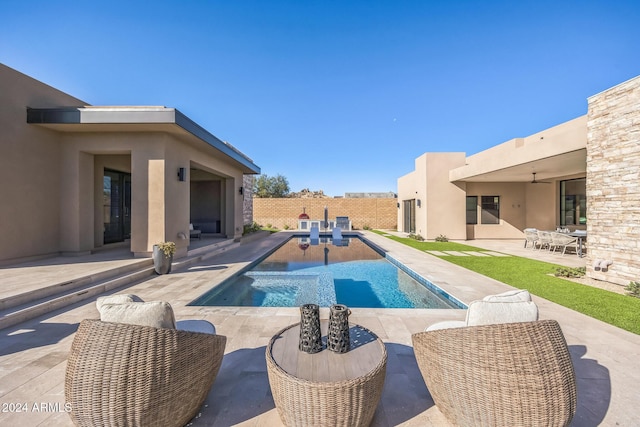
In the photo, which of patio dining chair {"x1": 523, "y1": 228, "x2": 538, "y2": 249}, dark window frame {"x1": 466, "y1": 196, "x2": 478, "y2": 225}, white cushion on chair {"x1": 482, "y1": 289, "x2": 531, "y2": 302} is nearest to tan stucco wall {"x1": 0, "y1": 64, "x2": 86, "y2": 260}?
white cushion on chair {"x1": 482, "y1": 289, "x2": 531, "y2": 302}

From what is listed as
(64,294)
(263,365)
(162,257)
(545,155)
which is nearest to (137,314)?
(263,365)

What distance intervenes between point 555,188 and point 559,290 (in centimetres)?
1035

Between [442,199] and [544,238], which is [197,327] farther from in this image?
[442,199]

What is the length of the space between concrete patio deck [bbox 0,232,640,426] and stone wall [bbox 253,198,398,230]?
50.2 ft

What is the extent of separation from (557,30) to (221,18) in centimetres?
1079

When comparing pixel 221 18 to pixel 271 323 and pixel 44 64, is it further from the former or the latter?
pixel 271 323

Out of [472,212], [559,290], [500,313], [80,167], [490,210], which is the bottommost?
[559,290]

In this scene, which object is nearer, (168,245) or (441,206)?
(168,245)

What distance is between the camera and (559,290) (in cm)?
479

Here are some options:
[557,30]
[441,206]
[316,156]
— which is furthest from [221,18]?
[316,156]

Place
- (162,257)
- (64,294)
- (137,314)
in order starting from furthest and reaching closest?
1. (162,257)
2. (64,294)
3. (137,314)

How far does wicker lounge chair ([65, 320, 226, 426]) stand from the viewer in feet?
4.69

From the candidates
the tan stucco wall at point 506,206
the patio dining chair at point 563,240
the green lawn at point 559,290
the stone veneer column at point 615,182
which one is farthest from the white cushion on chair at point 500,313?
the tan stucco wall at point 506,206

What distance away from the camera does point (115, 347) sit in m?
1.44
